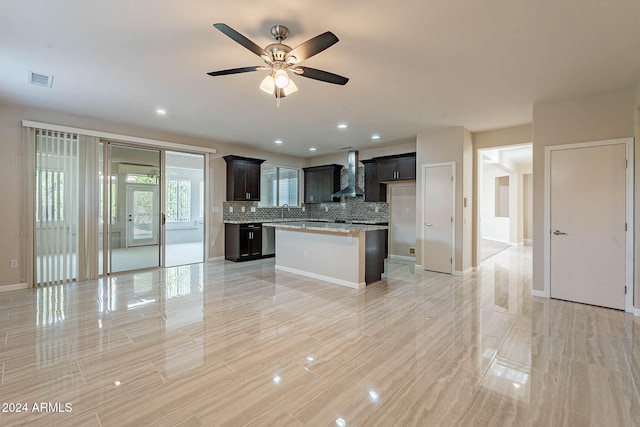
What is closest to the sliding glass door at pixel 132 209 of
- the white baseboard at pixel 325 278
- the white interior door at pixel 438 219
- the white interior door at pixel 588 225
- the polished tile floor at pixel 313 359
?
the polished tile floor at pixel 313 359

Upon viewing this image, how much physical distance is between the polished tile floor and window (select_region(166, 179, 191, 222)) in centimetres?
591

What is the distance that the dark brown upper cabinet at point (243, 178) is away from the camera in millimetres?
6613

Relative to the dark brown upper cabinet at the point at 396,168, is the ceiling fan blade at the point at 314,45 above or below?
above

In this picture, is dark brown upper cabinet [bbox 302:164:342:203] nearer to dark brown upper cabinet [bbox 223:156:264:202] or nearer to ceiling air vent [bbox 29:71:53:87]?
dark brown upper cabinet [bbox 223:156:264:202]

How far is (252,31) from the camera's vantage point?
7.84 feet

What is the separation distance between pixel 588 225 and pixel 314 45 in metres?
4.08

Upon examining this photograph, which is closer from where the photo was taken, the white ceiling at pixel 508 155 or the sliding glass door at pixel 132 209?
the sliding glass door at pixel 132 209

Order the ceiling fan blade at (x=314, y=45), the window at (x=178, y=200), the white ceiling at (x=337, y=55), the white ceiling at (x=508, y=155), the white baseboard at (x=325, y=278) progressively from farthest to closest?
the window at (x=178, y=200)
the white ceiling at (x=508, y=155)
the white baseboard at (x=325, y=278)
the white ceiling at (x=337, y=55)
the ceiling fan blade at (x=314, y=45)

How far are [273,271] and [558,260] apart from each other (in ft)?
14.6

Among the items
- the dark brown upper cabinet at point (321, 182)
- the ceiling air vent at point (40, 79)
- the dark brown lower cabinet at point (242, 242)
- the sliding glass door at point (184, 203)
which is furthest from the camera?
the sliding glass door at point (184, 203)

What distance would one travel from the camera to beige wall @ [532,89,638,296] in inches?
137

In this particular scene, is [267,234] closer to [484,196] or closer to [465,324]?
[465,324]

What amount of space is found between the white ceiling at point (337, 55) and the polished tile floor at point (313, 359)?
8.82 ft

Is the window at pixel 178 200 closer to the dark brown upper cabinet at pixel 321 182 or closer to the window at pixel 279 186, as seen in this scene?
the window at pixel 279 186
